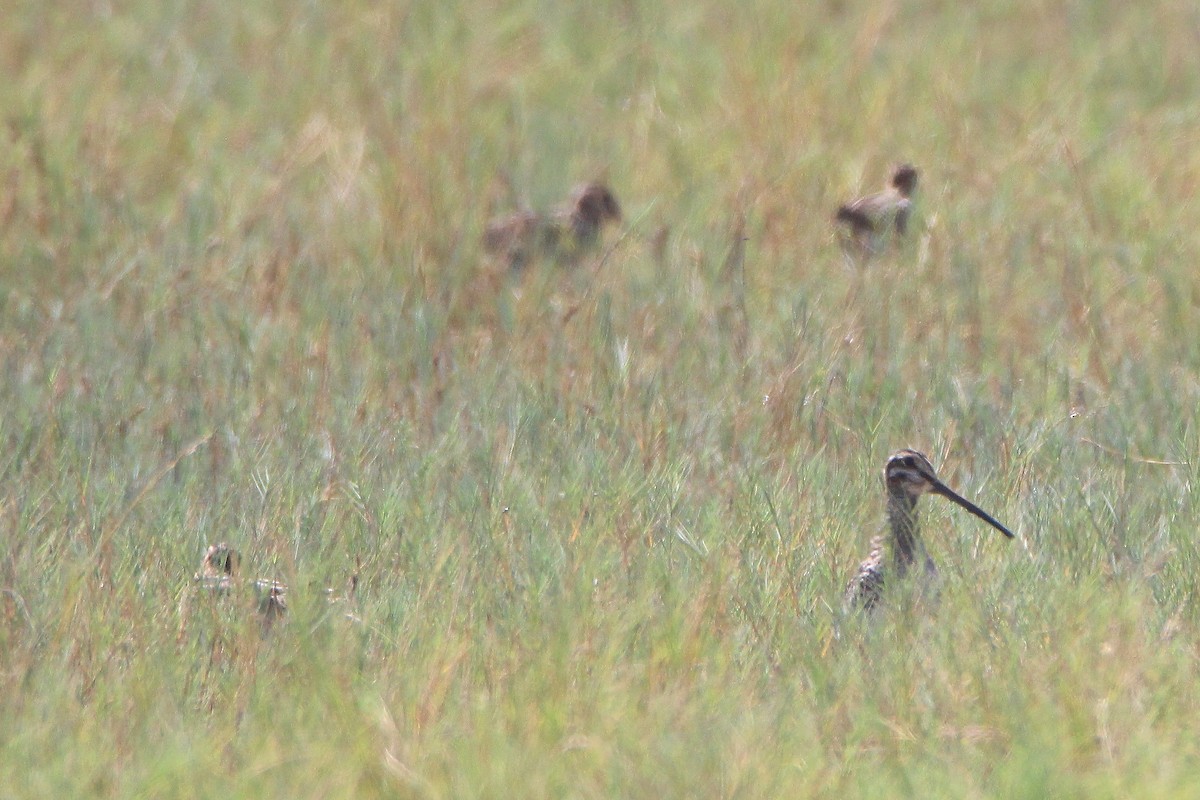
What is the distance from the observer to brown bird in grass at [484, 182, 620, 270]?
7562 millimetres

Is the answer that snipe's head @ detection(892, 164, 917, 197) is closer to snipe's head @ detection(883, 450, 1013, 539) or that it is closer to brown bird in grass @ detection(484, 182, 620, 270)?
brown bird in grass @ detection(484, 182, 620, 270)

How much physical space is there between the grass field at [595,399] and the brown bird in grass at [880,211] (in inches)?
4.7

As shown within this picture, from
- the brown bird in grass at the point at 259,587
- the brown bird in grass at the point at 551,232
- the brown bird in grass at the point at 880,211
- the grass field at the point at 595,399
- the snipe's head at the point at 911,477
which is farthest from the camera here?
the brown bird in grass at the point at 551,232

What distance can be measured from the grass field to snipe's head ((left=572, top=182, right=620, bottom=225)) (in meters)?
0.23

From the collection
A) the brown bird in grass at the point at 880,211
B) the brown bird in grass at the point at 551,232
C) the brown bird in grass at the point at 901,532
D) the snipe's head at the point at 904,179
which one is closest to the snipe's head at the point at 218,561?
the brown bird in grass at the point at 901,532

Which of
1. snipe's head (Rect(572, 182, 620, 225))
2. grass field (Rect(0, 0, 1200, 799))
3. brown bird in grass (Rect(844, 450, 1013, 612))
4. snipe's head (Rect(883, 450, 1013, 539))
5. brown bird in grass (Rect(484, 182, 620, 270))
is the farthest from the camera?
snipe's head (Rect(572, 182, 620, 225))

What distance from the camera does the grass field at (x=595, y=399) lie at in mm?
3746

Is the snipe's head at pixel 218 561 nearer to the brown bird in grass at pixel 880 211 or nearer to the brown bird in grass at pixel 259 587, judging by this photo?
the brown bird in grass at pixel 259 587

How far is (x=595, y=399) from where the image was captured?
595 centimetres

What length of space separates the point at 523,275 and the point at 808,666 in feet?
12.0

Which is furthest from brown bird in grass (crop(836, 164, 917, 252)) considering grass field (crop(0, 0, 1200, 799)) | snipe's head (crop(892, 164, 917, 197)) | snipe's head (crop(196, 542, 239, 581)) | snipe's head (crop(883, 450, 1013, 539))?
snipe's head (crop(196, 542, 239, 581))

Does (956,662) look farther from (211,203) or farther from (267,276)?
(211,203)

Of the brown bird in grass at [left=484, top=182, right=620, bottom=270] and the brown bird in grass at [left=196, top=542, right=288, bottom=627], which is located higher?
the brown bird in grass at [left=196, top=542, right=288, bottom=627]

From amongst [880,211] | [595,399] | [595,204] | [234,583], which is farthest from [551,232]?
[234,583]
